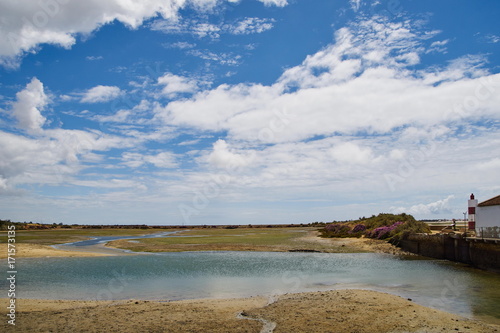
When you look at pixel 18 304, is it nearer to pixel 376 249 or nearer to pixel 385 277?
pixel 385 277

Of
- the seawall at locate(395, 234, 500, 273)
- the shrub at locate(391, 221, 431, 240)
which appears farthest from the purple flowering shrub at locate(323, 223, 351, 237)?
the seawall at locate(395, 234, 500, 273)

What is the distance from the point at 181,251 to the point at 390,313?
41.7 meters

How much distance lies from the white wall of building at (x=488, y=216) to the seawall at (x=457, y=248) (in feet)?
7.48

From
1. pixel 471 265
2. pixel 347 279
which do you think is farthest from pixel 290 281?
pixel 471 265

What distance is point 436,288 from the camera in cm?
2594

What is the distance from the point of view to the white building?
37719mm

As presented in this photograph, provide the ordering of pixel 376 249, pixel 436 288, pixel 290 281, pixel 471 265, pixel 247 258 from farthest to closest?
pixel 376 249 < pixel 247 258 < pixel 471 265 < pixel 290 281 < pixel 436 288

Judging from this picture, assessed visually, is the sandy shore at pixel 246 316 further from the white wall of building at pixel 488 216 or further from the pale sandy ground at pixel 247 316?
the white wall of building at pixel 488 216

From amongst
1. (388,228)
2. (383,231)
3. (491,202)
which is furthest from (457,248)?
(383,231)

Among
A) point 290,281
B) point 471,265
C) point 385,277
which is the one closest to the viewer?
point 290,281

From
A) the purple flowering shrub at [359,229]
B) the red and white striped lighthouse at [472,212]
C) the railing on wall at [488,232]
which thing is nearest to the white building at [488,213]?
the railing on wall at [488,232]

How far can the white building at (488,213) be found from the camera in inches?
1485

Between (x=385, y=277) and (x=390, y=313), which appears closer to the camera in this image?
(x=390, y=313)

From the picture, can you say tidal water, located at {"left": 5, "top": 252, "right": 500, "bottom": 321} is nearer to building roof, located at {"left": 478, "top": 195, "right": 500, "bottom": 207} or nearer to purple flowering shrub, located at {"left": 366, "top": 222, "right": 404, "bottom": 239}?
building roof, located at {"left": 478, "top": 195, "right": 500, "bottom": 207}
